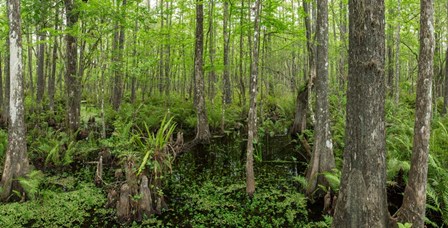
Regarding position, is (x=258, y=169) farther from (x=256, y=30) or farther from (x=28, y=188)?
(x=28, y=188)

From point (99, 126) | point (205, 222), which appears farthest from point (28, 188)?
point (99, 126)

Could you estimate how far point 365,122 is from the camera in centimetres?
406

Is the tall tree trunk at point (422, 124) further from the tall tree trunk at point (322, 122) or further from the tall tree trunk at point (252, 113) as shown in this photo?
the tall tree trunk at point (252, 113)

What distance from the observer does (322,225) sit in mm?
5641

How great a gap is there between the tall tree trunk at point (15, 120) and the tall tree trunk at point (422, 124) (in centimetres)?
770

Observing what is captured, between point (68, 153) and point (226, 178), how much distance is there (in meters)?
A: 5.08

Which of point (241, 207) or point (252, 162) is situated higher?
point (252, 162)

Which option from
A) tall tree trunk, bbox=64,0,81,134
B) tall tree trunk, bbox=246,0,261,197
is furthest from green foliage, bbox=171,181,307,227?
tall tree trunk, bbox=64,0,81,134

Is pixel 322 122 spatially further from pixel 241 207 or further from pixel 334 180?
pixel 241 207

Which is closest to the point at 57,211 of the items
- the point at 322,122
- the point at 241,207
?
the point at 241,207

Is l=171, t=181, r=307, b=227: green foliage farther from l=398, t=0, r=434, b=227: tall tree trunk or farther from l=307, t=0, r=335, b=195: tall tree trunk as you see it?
l=398, t=0, r=434, b=227: tall tree trunk

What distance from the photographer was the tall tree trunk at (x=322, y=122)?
7.09m

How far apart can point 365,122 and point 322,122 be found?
3.16 m

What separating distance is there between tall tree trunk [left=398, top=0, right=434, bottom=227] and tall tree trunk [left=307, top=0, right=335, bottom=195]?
2.65m
